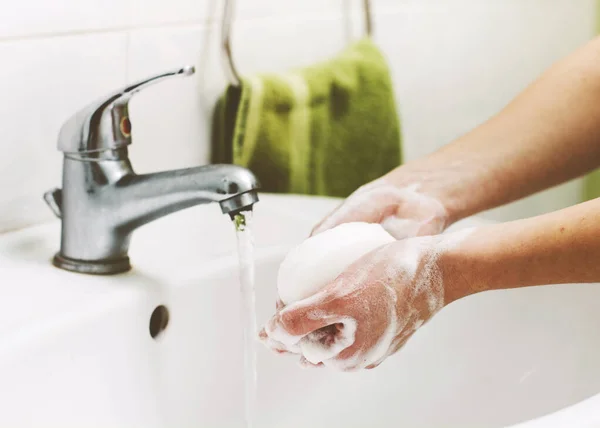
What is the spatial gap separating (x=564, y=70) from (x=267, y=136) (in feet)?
1.01

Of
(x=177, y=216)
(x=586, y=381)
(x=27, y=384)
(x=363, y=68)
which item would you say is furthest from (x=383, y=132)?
(x=27, y=384)

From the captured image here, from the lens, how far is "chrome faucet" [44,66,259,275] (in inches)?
22.6

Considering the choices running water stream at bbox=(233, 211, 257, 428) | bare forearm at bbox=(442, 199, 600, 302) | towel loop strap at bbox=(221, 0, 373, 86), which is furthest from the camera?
towel loop strap at bbox=(221, 0, 373, 86)

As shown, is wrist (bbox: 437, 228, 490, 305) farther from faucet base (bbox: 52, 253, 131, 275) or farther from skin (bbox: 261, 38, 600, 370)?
faucet base (bbox: 52, 253, 131, 275)

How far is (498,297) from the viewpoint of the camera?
2.31 feet

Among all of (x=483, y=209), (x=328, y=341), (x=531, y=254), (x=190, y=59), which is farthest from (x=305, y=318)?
(x=190, y=59)

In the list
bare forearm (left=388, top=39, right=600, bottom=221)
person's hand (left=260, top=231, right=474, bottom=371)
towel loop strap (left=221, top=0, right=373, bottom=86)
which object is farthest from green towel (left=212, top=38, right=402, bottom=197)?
person's hand (left=260, top=231, right=474, bottom=371)

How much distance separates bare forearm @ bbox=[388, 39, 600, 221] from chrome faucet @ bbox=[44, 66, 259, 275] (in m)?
0.18

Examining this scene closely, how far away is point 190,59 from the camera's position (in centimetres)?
79

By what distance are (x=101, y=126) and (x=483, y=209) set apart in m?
0.34

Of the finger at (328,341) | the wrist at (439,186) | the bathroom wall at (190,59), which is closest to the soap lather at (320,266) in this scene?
the finger at (328,341)

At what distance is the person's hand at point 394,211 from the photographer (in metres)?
0.65

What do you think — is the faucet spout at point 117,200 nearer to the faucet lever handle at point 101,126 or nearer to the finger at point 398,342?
the faucet lever handle at point 101,126

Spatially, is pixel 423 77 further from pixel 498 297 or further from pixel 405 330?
pixel 405 330
